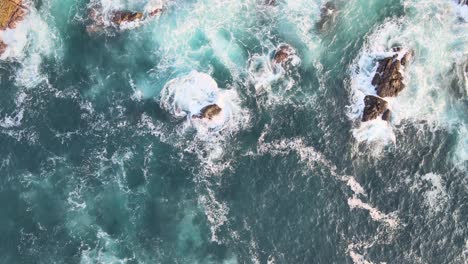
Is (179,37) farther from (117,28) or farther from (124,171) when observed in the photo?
(124,171)

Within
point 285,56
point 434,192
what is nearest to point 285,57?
point 285,56

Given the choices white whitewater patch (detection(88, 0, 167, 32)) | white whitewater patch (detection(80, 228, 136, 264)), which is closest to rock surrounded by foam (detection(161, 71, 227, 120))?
white whitewater patch (detection(88, 0, 167, 32))

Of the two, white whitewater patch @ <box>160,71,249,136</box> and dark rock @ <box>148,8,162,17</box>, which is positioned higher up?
dark rock @ <box>148,8,162,17</box>

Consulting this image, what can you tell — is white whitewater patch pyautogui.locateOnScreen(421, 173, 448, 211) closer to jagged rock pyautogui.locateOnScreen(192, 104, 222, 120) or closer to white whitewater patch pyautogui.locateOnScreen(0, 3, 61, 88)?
jagged rock pyautogui.locateOnScreen(192, 104, 222, 120)

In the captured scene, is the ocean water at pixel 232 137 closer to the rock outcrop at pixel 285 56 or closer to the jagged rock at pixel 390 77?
the rock outcrop at pixel 285 56

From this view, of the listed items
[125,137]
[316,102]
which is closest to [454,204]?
[316,102]

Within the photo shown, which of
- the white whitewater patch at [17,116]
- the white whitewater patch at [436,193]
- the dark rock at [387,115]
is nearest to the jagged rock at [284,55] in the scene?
the dark rock at [387,115]
